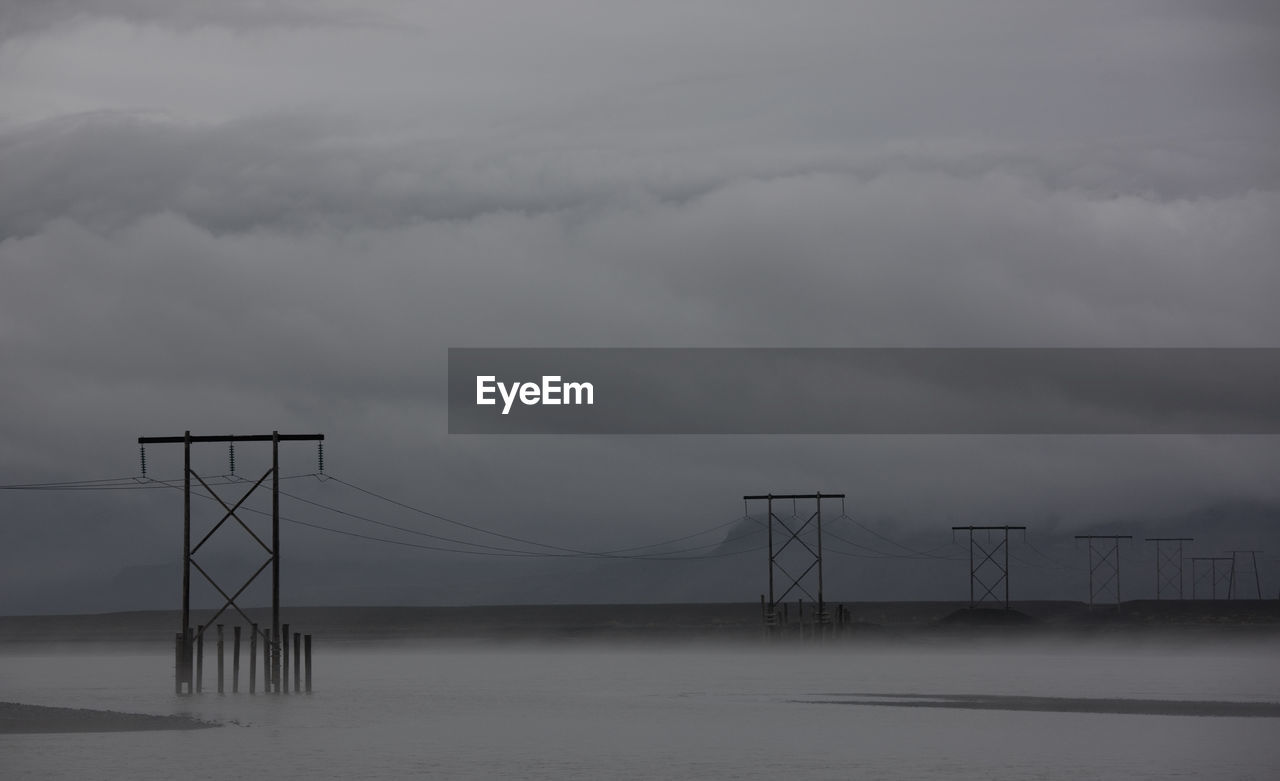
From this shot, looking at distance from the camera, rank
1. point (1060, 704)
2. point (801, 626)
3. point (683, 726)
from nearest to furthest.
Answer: point (683, 726) < point (1060, 704) < point (801, 626)

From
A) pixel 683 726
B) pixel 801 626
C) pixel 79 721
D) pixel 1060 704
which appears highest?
pixel 79 721

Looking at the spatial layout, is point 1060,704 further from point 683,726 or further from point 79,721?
point 79,721

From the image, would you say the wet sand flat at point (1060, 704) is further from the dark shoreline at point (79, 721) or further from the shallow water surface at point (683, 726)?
the dark shoreline at point (79, 721)

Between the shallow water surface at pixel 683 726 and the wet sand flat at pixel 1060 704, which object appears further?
the wet sand flat at pixel 1060 704

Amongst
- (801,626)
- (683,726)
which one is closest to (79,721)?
(683,726)

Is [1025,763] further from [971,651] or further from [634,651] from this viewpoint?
[634,651]

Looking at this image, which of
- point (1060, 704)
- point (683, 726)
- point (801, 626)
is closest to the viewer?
point (683, 726)

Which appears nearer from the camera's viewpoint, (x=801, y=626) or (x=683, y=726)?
(x=683, y=726)

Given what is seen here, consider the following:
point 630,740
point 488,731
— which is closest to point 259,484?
point 488,731

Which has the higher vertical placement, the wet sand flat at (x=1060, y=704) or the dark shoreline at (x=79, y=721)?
the dark shoreline at (x=79, y=721)

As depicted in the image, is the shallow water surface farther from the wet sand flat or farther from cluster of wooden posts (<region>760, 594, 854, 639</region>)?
cluster of wooden posts (<region>760, 594, 854, 639</region>)

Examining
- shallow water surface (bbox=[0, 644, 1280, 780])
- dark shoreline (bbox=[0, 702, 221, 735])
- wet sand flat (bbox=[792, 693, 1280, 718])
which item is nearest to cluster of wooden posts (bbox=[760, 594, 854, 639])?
shallow water surface (bbox=[0, 644, 1280, 780])

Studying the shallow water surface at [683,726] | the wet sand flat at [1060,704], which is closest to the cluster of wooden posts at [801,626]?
the shallow water surface at [683,726]

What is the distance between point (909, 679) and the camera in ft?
269
